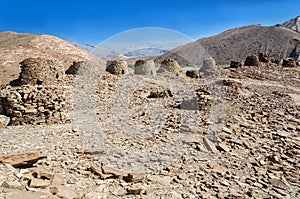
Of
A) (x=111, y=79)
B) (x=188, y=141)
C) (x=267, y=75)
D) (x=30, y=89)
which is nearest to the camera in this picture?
(x=188, y=141)

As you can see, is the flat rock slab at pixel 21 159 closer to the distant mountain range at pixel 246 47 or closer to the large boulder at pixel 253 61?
the large boulder at pixel 253 61

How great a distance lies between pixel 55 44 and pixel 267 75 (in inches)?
860

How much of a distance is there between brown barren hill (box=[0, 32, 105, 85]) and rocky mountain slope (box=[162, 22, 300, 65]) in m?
40.0

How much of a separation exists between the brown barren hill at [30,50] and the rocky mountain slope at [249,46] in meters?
40.0

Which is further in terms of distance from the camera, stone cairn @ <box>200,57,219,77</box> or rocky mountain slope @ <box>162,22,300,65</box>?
rocky mountain slope @ <box>162,22,300,65</box>

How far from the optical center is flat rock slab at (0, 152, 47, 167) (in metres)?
3.67

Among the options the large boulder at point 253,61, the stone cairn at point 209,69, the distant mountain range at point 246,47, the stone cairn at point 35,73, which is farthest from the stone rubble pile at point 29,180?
the distant mountain range at point 246,47

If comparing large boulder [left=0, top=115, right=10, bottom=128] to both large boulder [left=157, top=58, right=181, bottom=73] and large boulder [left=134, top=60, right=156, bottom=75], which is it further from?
large boulder [left=157, top=58, right=181, bottom=73]

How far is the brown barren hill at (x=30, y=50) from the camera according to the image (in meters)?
22.6

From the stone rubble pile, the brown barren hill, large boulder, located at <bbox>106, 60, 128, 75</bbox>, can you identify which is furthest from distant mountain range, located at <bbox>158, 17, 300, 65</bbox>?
the stone rubble pile

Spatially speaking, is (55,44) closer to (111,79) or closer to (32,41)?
(32,41)

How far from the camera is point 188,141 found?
4898 millimetres

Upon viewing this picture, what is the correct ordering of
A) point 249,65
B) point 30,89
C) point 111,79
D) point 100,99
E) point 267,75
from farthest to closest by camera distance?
1. point 249,65
2. point 267,75
3. point 111,79
4. point 100,99
5. point 30,89

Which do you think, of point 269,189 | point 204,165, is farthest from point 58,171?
point 269,189
